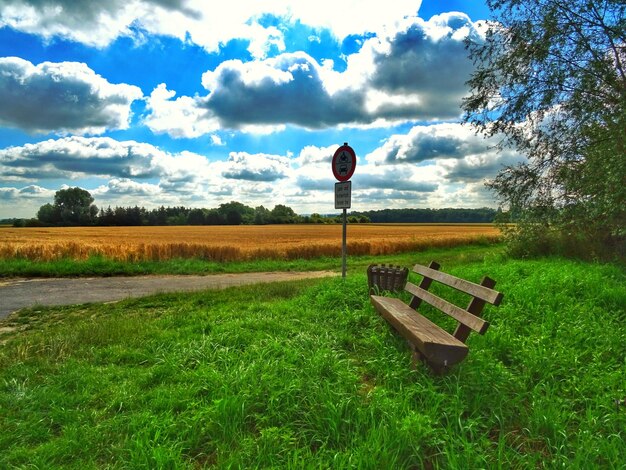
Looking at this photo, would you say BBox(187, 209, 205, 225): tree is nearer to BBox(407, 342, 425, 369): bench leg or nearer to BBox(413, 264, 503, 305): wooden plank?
BBox(413, 264, 503, 305): wooden plank

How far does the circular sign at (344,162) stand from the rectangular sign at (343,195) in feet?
0.78

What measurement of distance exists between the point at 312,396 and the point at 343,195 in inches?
238

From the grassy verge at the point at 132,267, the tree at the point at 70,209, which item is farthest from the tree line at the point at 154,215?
the grassy verge at the point at 132,267

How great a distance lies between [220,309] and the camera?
6430 mm

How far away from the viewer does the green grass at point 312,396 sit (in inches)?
100.0

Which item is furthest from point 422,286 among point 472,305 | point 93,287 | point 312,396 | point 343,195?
point 93,287

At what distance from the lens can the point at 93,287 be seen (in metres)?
10.3

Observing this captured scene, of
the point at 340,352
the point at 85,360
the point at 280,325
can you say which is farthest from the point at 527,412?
the point at 85,360

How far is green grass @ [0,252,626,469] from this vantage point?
254 centimetres

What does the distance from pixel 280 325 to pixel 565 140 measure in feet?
37.5

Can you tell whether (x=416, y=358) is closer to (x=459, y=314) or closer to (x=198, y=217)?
(x=459, y=314)

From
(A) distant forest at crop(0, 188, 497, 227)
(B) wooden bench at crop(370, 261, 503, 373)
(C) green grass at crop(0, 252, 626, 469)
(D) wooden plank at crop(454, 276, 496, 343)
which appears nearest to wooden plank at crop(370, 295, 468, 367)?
(B) wooden bench at crop(370, 261, 503, 373)

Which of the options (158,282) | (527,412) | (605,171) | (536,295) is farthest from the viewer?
(158,282)

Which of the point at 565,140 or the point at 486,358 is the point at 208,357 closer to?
the point at 486,358
